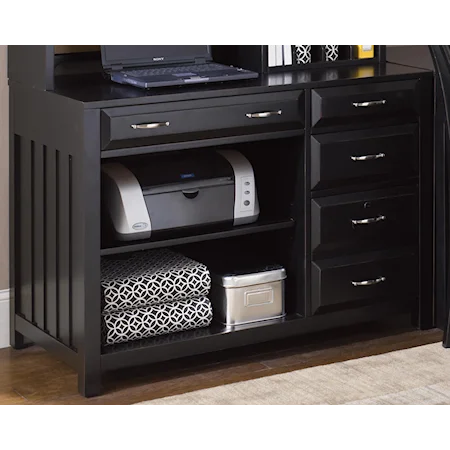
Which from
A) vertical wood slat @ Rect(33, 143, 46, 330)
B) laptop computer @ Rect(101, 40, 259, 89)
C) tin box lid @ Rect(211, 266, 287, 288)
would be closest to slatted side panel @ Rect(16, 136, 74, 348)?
vertical wood slat @ Rect(33, 143, 46, 330)

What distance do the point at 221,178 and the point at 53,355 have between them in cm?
73

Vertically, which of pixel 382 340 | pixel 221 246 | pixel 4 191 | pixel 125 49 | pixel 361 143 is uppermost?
pixel 125 49

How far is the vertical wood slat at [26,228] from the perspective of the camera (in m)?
2.37

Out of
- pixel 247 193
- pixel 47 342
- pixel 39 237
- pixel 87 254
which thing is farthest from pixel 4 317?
pixel 247 193

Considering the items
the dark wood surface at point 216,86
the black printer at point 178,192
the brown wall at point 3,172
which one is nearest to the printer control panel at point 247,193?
the black printer at point 178,192

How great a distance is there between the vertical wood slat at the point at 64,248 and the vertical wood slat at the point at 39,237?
111mm

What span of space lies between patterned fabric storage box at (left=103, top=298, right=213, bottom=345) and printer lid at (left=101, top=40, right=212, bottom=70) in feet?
2.36

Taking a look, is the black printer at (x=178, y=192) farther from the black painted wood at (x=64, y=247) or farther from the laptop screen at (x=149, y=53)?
the laptop screen at (x=149, y=53)

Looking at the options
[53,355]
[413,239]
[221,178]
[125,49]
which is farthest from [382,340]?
[125,49]

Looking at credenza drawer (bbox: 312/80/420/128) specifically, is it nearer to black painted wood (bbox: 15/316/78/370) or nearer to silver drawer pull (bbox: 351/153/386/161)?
silver drawer pull (bbox: 351/153/386/161)
